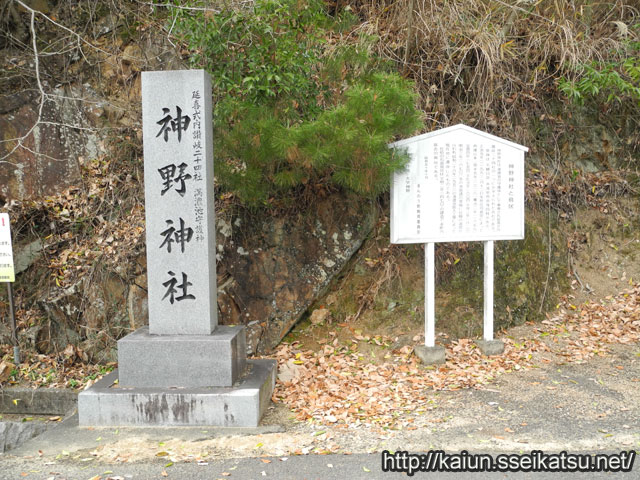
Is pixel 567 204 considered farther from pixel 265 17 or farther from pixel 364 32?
pixel 265 17

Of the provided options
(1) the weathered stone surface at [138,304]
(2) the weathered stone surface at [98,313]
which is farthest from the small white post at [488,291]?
(2) the weathered stone surface at [98,313]

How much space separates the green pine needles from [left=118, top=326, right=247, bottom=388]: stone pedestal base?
207cm

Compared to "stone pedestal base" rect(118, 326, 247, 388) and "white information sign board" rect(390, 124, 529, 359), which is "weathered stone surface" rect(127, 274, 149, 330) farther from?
"white information sign board" rect(390, 124, 529, 359)

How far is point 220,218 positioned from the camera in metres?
6.71

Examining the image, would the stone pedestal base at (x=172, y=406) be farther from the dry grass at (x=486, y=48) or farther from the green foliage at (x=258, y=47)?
the dry grass at (x=486, y=48)

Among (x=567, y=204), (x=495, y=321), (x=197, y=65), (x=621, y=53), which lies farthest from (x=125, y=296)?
(x=621, y=53)

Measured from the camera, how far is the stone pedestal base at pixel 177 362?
4.65 metres

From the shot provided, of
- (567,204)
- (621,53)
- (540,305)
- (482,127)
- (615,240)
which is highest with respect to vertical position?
(621,53)

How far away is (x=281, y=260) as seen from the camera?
6633mm

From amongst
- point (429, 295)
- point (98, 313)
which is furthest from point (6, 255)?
point (429, 295)

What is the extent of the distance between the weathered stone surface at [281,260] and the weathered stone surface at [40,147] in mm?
2823

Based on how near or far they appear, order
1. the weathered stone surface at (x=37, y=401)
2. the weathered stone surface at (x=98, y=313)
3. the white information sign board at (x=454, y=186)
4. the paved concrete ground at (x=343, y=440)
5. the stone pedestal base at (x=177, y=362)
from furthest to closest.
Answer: the weathered stone surface at (x=98, y=313)
the weathered stone surface at (x=37, y=401)
the white information sign board at (x=454, y=186)
the stone pedestal base at (x=177, y=362)
the paved concrete ground at (x=343, y=440)

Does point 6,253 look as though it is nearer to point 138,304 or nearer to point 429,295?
point 138,304

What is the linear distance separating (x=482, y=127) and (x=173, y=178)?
506 centimetres
